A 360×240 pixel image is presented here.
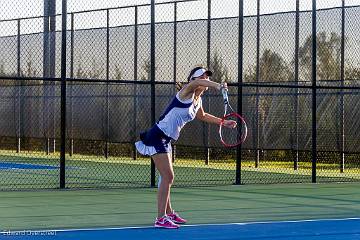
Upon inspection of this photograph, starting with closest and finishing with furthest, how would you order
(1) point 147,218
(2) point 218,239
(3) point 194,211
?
(2) point 218,239
(1) point 147,218
(3) point 194,211

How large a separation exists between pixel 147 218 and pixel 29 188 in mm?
4358

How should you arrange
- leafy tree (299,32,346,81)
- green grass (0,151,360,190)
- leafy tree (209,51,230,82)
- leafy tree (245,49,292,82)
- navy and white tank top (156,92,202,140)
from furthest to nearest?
leafy tree (209,51,230,82) < leafy tree (245,49,292,82) < leafy tree (299,32,346,81) < green grass (0,151,360,190) < navy and white tank top (156,92,202,140)

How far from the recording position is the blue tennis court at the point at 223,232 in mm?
8094

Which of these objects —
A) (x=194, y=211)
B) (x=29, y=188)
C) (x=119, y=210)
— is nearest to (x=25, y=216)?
(x=119, y=210)

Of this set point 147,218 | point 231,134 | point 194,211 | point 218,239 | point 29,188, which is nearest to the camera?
point 218,239

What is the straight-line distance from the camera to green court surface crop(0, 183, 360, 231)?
31.1ft

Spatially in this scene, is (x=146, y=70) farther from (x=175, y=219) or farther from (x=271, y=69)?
(x=175, y=219)

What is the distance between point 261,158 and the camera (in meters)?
20.3

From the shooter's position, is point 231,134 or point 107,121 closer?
point 231,134

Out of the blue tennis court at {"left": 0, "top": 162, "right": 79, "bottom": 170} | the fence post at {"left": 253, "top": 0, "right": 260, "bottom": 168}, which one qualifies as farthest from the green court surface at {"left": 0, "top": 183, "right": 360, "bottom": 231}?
the blue tennis court at {"left": 0, "top": 162, "right": 79, "bottom": 170}

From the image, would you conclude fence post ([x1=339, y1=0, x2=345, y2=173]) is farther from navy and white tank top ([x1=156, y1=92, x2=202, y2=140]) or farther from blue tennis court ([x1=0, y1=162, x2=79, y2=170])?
navy and white tank top ([x1=156, y1=92, x2=202, y2=140])

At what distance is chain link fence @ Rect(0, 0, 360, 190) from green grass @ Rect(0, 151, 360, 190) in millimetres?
35

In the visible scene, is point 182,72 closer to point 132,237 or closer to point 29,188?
point 29,188

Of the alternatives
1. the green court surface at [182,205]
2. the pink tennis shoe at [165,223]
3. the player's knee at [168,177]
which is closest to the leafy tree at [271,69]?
the green court surface at [182,205]
